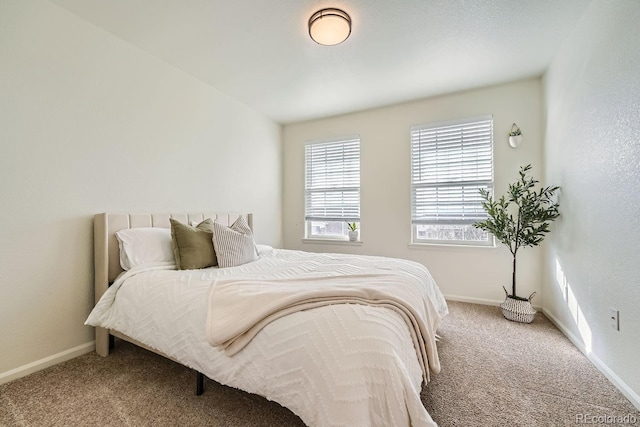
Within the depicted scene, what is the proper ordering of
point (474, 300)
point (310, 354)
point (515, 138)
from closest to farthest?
point (310, 354) → point (515, 138) → point (474, 300)

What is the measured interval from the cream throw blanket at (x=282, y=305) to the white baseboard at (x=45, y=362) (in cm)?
148

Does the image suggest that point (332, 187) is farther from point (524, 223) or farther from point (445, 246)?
point (524, 223)

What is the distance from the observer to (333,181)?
4.09 metres

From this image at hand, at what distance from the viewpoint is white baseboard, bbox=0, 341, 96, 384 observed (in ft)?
5.50

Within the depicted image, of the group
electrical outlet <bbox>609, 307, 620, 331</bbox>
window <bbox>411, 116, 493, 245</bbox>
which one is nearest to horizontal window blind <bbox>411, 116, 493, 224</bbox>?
window <bbox>411, 116, 493, 245</bbox>

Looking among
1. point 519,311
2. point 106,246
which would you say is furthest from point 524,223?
point 106,246

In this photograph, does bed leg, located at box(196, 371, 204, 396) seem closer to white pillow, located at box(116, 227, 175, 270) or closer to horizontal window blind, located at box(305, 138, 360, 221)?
white pillow, located at box(116, 227, 175, 270)

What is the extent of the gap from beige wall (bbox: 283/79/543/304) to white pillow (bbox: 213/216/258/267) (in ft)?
6.04

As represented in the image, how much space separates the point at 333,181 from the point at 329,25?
2.33 metres

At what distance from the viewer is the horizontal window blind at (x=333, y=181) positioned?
3.92 m

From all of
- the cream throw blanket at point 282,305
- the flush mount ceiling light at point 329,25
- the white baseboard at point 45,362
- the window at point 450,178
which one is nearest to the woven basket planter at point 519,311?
the window at point 450,178

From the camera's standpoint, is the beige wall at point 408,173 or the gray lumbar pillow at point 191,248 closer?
the gray lumbar pillow at point 191,248

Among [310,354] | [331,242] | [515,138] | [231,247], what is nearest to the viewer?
[310,354]

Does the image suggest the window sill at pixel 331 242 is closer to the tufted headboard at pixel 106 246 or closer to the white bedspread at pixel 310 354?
the white bedspread at pixel 310 354
